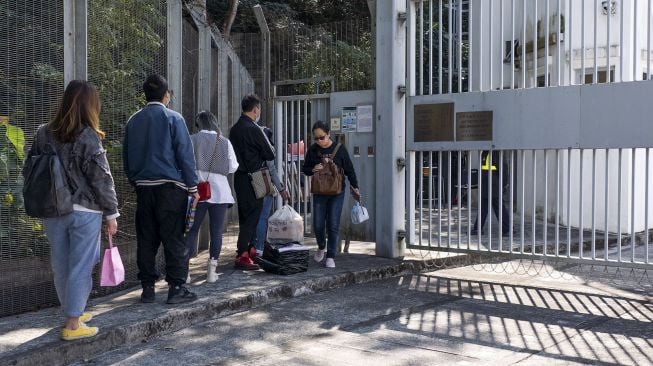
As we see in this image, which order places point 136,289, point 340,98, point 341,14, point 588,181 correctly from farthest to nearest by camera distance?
point 341,14
point 588,181
point 340,98
point 136,289

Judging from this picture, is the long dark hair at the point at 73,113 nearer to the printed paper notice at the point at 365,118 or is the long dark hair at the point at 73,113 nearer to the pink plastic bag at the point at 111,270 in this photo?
the pink plastic bag at the point at 111,270

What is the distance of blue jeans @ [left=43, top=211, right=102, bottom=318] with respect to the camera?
4867 mm

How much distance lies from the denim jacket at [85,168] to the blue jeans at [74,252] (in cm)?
11

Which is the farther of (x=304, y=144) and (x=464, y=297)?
(x=304, y=144)

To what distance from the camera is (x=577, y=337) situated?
5621 mm

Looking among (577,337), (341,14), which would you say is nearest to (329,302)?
(577,337)

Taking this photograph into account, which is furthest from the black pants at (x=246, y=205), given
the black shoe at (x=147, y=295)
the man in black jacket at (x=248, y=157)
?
the black shoe at (x=147, y=295)

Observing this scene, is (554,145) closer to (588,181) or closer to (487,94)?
(487,94)

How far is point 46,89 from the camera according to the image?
5895 mm

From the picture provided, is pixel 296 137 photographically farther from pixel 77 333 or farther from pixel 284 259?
pixel 77 333

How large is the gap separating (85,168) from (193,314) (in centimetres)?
168

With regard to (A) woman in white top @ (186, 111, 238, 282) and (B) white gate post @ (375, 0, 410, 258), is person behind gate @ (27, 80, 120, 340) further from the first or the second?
(B) white gate post @ (375, 0, 410, 258)

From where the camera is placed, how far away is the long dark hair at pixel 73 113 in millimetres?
4895

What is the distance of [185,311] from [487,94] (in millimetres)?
4044
